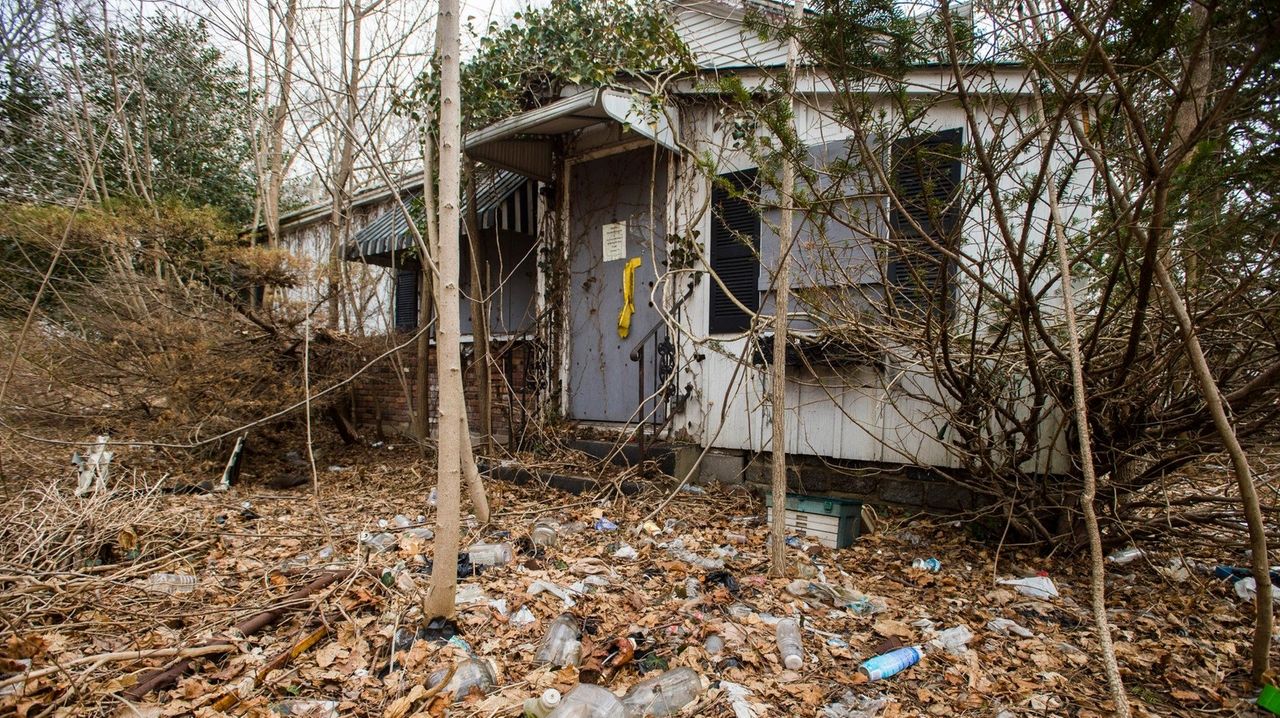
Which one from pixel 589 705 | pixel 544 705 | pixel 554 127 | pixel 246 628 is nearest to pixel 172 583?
pixel 246 628

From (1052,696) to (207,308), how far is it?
7.13 meters

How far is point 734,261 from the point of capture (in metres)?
5.60

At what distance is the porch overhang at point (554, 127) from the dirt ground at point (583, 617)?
332 centimetres

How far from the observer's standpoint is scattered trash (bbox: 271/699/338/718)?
2262 mm

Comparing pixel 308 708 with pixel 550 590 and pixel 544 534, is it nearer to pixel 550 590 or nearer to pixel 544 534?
pixel 550 590

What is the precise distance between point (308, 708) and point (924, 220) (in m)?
4.75

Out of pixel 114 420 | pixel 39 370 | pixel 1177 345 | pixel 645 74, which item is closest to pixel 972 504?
pixel 1177 345

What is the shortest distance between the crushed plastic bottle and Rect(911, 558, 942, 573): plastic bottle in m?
3.43

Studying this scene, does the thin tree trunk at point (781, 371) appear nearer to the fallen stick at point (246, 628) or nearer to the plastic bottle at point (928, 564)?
the plastic bottle at point (928, 564)

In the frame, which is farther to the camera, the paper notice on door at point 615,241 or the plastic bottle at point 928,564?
the paper notice on door at point 615,241

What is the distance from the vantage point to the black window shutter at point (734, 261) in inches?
215

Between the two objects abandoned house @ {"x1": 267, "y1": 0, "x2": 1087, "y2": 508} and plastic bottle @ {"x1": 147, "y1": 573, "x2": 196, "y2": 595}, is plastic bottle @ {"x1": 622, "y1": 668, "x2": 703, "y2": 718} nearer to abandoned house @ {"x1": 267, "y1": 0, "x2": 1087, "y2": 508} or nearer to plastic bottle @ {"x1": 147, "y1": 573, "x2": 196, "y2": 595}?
abandoned house @ {"x1": 267, "y1": 0, "x2": 1087, "y2": 508}

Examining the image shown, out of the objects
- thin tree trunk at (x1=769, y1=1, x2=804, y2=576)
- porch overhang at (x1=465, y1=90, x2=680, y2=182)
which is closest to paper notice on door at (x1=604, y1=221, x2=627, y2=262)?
porch overhang at (x1=465, y1=90, x2=680, y2=182)

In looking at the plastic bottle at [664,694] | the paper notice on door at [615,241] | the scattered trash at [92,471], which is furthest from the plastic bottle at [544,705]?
the paper notice on door at [615,241]
